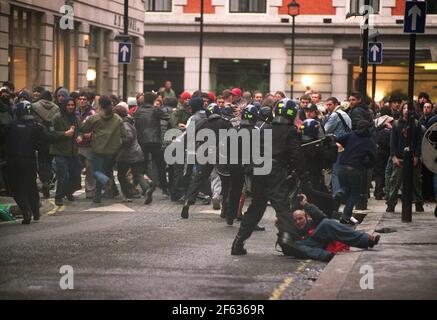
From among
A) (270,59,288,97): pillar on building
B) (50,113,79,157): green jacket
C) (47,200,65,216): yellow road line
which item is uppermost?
(270,59,288,97): pillar on building

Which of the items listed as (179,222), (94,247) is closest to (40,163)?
(179,222)

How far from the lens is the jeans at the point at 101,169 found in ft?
64.2

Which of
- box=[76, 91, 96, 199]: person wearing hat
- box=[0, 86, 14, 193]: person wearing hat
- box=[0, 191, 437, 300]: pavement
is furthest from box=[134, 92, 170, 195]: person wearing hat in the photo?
box=[0, 191, 437, 300]: pavement

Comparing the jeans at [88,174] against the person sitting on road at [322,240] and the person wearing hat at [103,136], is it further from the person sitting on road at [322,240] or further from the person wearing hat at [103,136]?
the person sitting on road at [322,240]

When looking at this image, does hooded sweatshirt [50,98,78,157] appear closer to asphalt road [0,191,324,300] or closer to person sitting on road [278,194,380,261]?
asphalt road [0,191,324,300]

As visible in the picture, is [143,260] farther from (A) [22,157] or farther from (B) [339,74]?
(B) [339,74]

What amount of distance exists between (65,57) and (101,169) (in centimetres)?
1403

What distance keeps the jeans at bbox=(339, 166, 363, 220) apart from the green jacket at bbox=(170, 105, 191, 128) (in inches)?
232

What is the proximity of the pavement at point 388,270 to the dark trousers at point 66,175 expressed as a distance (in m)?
5.80

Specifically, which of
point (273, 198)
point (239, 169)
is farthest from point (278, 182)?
point (239, 169)

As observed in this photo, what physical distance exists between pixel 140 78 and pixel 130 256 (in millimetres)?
30124

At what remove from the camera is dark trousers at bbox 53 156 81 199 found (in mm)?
19328
